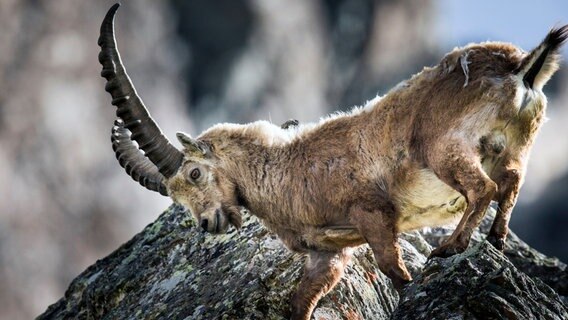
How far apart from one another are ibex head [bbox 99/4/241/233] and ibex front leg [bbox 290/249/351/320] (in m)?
1.14

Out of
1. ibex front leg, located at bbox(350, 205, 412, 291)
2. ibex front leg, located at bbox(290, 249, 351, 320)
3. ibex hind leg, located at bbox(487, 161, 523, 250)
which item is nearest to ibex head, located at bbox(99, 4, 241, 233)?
ibex front leg, located at bbox(290, 249, 351, 320)

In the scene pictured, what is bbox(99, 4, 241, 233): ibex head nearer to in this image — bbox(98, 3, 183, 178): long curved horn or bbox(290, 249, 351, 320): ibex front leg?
bbox(98, 3, 183, 178): long curved horn

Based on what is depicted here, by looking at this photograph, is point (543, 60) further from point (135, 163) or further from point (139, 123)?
point (135, 163)

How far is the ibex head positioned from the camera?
453 inches

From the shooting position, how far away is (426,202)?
413 inches

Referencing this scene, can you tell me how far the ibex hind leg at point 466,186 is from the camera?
9.62 metres

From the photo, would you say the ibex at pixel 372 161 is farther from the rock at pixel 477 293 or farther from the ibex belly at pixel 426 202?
the rock at pixel 477 293

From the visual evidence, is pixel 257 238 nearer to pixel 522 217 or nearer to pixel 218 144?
pixel 218 144

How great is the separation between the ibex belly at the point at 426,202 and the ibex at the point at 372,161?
0.01m

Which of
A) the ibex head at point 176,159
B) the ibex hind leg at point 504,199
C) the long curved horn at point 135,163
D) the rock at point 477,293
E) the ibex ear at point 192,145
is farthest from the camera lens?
the long curved horn at point 135,163

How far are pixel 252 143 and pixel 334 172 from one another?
4.67ft

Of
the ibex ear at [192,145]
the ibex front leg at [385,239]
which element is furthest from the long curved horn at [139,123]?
the ibex front leg at [385,239]

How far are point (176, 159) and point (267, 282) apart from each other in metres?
1.95

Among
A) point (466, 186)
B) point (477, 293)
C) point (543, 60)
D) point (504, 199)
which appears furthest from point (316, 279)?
point (543, 60)
